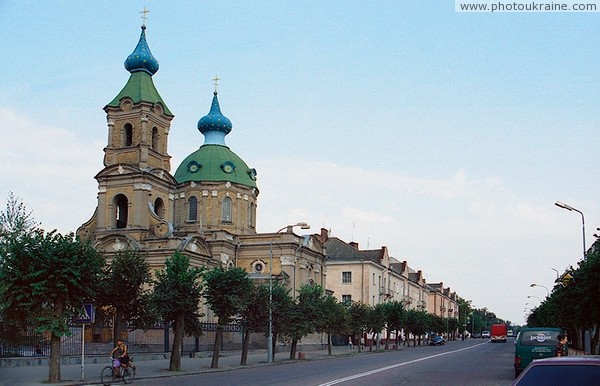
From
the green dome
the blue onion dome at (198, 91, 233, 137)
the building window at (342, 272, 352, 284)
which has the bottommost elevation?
the building window at (342, 272, 352, 284)

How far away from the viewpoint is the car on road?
8484 millimetres

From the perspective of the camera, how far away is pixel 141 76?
66.1 meters

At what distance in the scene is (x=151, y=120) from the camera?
211 ft

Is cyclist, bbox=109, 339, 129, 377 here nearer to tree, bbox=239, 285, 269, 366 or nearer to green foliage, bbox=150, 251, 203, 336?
green foliage, bbox=150, 251, 203, 336

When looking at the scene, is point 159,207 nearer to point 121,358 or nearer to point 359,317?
point 359,317

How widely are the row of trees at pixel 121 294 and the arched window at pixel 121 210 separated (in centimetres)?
2303

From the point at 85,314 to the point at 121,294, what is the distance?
4.40 metres

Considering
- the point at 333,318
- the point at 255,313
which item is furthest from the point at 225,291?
the point at 333,318

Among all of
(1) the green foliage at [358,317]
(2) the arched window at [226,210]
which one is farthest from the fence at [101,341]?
(2) the arched window at [226,210]

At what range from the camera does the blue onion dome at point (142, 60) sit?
2611 inches

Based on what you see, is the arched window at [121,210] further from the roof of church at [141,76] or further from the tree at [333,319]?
the tree at [333,319]

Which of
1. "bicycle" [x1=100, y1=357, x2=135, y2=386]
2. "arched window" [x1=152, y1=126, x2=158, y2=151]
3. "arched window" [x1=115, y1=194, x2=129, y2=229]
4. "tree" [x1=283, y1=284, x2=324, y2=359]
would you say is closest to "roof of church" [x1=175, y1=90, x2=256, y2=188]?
"arched window" [x1=152, y1=126, x2=158, y2=151]

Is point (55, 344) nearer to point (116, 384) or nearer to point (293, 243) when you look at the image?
point (116, 384)

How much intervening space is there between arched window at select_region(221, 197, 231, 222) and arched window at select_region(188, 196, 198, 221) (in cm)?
275
